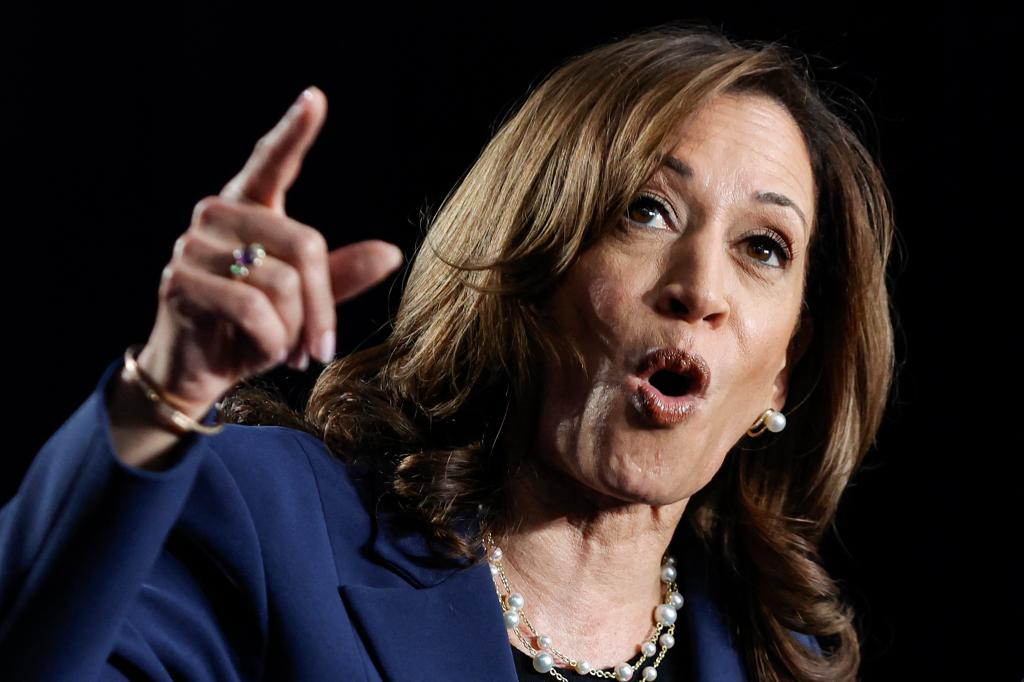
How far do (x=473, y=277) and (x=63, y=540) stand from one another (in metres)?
0.81

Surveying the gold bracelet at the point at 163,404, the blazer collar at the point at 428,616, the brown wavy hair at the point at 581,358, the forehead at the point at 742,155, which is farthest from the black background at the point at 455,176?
the gold bracelet at the point at 163,404

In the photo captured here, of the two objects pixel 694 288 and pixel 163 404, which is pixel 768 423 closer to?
pixel 694 288

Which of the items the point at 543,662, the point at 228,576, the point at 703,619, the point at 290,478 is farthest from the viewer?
the point at 703,619

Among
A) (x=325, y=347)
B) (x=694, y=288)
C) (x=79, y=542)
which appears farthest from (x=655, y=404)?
(x=79, y=542)

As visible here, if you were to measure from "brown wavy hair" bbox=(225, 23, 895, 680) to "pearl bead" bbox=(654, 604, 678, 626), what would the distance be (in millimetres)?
Result: 155

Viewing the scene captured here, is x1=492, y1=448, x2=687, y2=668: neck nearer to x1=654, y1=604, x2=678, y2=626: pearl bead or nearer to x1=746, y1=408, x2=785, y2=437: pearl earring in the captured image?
x1=654, y1=604, x2=678, y2=626: pearl bead

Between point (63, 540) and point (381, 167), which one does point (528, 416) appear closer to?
point (63, 540)

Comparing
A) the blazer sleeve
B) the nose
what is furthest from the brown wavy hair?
the blazer sleeve

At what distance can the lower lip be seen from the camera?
1634 millimetres

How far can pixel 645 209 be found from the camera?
1.72 meters

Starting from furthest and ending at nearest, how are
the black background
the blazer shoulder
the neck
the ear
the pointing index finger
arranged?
1. the black background
2. the ear
3. the neck
4. the blazer shoulder
5. the pointing index finger

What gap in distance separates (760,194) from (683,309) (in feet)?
0.73

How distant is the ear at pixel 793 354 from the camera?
201 cm

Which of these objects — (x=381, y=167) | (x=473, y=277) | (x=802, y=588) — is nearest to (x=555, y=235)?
(x=473, y=277)
